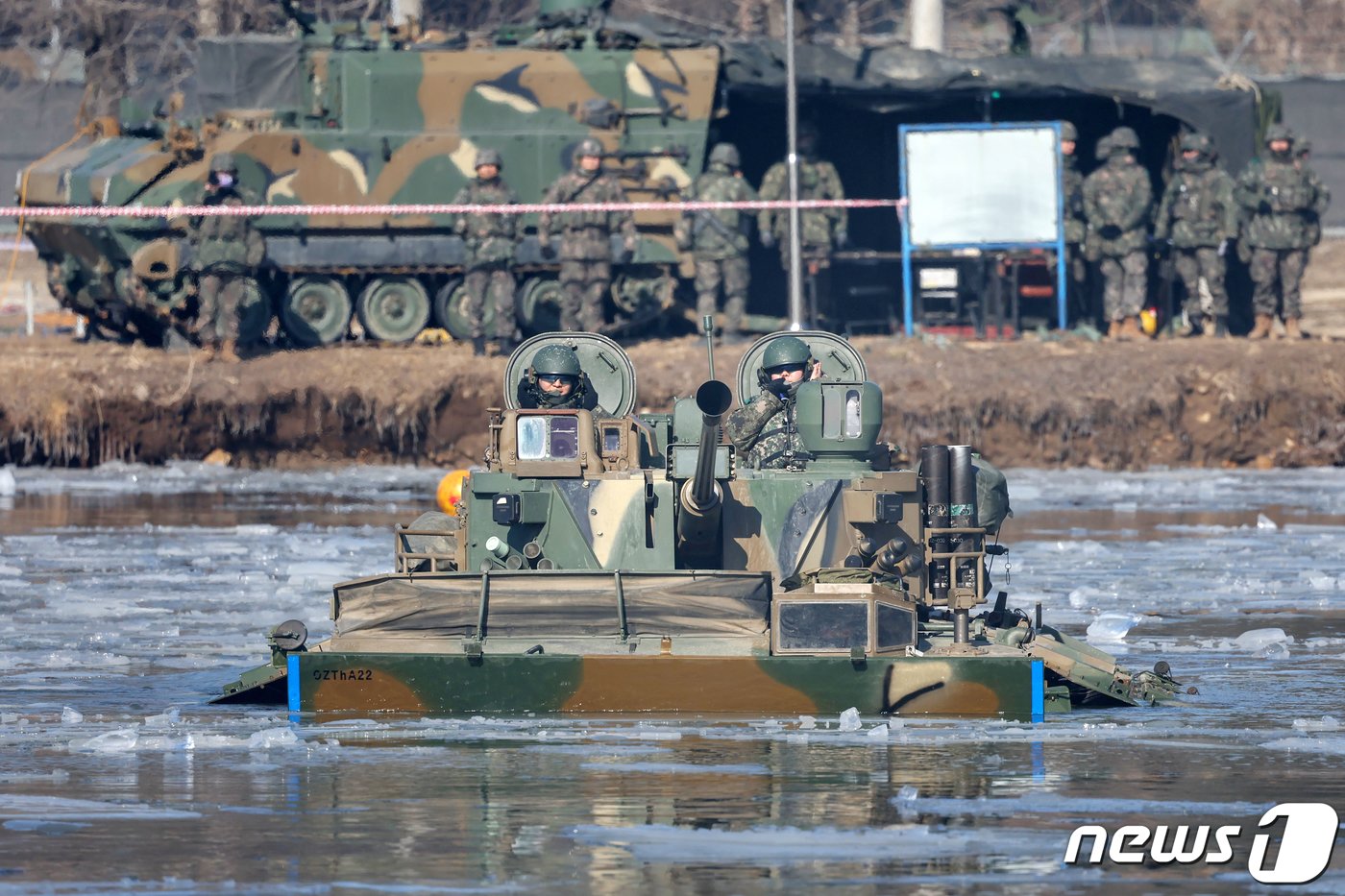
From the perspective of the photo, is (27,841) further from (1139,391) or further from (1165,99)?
(1165,99)

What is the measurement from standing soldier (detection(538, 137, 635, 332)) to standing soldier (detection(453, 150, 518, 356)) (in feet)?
1.44

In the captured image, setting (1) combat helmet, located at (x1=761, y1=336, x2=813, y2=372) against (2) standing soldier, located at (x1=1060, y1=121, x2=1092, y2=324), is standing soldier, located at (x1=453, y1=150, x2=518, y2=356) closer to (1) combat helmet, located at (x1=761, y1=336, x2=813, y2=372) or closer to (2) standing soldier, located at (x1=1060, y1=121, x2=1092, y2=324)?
(2) standing soldier, located at (x1=1060, y1=121, x2=1092, y2=324)

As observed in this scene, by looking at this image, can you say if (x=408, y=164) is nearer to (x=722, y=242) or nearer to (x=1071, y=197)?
→ (x=722, y=242)

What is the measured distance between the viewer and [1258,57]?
49.3m

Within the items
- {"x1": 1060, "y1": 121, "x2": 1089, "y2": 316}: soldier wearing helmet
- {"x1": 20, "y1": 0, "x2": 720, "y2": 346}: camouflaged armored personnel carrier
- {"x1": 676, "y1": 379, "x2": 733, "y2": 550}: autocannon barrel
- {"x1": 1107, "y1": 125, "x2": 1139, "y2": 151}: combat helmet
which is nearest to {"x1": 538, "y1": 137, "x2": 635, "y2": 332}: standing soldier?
{"x1": 20, "y1": 0, "x2": 720, "y2": 346}: camouflaged armored personnel carrier

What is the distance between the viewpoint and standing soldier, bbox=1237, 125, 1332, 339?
28.3m

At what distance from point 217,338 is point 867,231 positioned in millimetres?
8354

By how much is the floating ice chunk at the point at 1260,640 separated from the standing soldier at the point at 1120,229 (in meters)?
12.3

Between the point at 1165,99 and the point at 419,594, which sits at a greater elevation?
the point at 1165,99

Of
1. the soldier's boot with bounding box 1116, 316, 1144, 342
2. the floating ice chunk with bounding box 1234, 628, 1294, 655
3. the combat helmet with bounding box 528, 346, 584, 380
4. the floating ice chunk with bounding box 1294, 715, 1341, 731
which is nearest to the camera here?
the floating ice chunk with bounding box 1294, 715, 1341, 731

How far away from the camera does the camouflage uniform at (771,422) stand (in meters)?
15.4

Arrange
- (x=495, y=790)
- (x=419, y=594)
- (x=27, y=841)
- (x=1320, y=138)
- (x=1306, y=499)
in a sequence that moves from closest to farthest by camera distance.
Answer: (x=27, y=841)
(x=495, y=790)
(x=419, y=594)
(x=1306, y=499)
(x=1320, y=138)

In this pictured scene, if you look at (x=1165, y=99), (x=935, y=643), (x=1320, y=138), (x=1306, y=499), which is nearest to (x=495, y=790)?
(x=935, y=643)

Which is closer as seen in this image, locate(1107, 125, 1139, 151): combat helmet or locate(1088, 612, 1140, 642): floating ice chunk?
locate(1088, 612, 1140, 642): floating ice chunk
